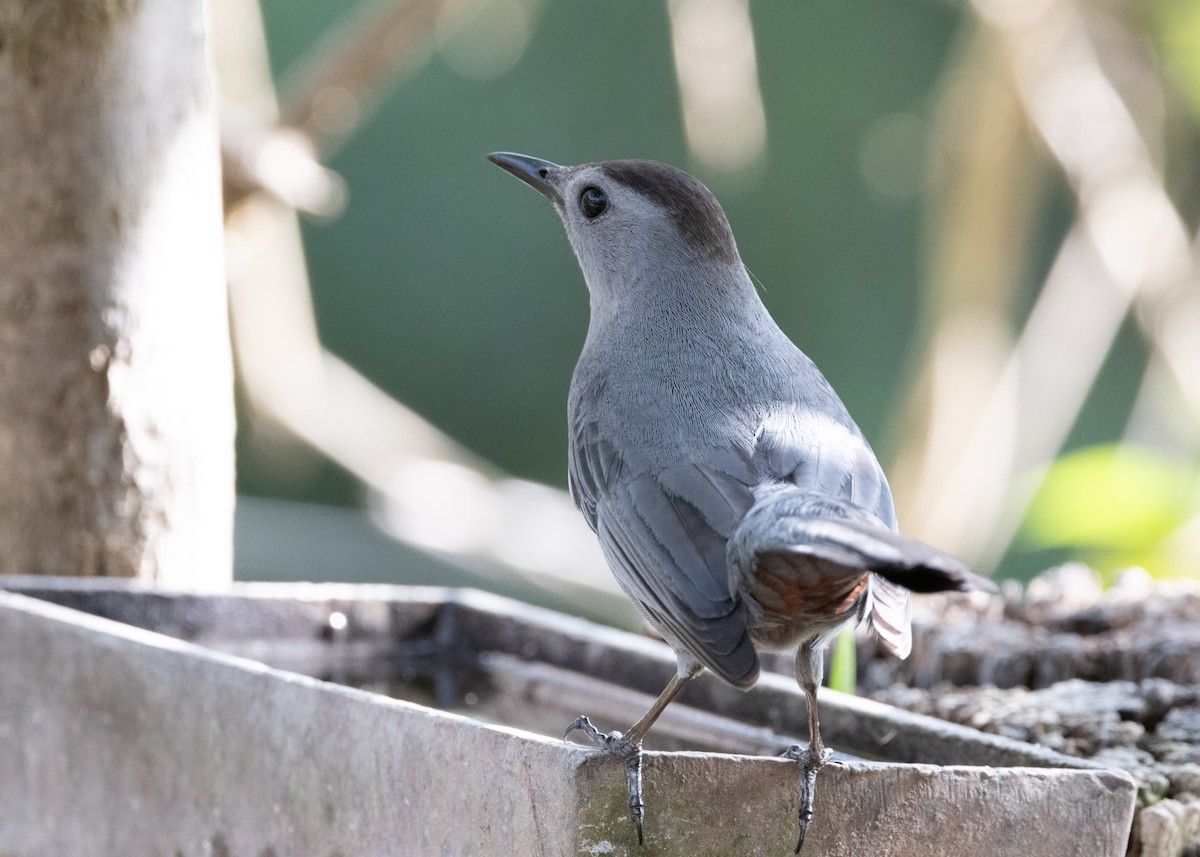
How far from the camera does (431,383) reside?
34.7ft

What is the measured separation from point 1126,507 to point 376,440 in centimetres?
485

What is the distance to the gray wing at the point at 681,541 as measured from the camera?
1.97 meters

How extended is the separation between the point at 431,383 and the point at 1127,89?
5.35m

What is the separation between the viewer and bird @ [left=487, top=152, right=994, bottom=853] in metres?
1.93

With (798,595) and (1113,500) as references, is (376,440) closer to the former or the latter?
(1113,500)

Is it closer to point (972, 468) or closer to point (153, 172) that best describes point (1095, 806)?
point (153, 172)

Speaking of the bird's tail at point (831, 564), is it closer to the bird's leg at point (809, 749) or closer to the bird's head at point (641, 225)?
the bird's leg at point (809, 749)

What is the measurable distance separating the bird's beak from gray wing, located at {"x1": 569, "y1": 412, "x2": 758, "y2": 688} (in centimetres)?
94

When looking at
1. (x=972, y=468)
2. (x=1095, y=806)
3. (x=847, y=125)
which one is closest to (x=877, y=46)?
(x=847, y=125)

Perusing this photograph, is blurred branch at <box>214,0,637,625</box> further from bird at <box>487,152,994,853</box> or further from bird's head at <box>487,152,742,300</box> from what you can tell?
bird at <box>487,152,994,853</box>

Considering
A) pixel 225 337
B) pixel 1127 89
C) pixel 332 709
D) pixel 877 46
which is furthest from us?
pixel 877 46

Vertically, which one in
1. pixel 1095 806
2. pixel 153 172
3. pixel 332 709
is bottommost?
pixel 1095 806

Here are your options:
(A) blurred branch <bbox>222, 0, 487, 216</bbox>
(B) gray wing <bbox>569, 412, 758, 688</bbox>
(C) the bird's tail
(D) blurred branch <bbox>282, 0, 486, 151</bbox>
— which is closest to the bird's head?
(B) gray wing <bbox>569, 412, 758, 688</bbox>

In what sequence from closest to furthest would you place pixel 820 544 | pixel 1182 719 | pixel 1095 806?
pixel 820 544 < pixel 1095 806 < pixel 1182 719
